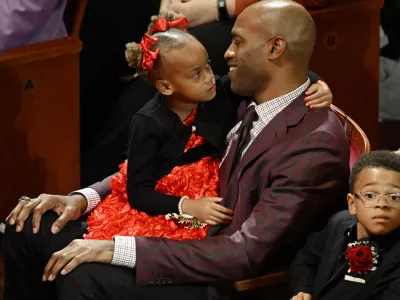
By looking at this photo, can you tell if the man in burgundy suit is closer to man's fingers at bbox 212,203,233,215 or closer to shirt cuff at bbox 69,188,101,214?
man's fingers at bbox 212,203,233,215

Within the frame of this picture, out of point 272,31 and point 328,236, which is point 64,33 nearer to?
point 272,31

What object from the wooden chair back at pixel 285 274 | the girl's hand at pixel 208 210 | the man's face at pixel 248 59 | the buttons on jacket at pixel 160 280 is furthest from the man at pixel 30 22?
the buttons on jacket at pixel 160 280

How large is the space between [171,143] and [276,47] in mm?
465

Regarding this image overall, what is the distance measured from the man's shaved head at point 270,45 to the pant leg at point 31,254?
69 cm

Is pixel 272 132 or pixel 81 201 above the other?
pixel 272 132

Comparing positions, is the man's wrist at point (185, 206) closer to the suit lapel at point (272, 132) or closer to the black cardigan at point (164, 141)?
the black cardigan at point (164, 141)

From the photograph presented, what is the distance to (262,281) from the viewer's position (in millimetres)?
2561

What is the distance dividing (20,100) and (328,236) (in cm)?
172

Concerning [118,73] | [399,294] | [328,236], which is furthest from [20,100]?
[399,294]

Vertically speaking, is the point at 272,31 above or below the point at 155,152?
above

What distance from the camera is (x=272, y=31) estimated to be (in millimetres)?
2693

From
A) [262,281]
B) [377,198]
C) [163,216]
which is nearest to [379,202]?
[377,198]

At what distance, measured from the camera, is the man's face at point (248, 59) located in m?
2.73

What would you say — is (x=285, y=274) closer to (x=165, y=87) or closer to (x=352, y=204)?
(x=352, y=204)
